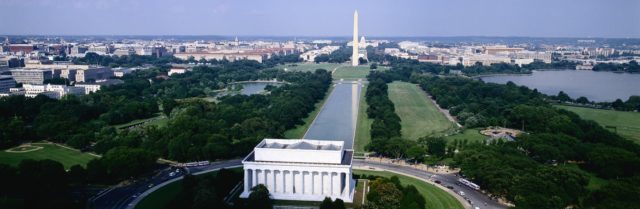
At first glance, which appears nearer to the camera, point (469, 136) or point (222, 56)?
point (469, 136)

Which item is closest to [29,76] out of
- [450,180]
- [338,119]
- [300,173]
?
[338,119]

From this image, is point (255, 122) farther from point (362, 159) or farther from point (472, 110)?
point (472, 110)

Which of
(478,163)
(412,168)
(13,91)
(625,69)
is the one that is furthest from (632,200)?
(625,69)

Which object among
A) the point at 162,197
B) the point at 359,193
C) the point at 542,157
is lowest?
the point at 162,197

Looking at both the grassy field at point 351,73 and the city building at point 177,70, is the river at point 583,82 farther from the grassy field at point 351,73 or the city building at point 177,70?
the city building at point 177,70

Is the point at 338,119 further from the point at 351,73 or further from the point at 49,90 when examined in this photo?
the point at 351,73

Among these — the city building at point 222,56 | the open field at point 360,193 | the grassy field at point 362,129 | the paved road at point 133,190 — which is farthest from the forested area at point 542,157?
the city building at point 222,56

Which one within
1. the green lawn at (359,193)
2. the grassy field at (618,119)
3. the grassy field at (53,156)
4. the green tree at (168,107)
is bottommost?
the green lawn at (359,193)
